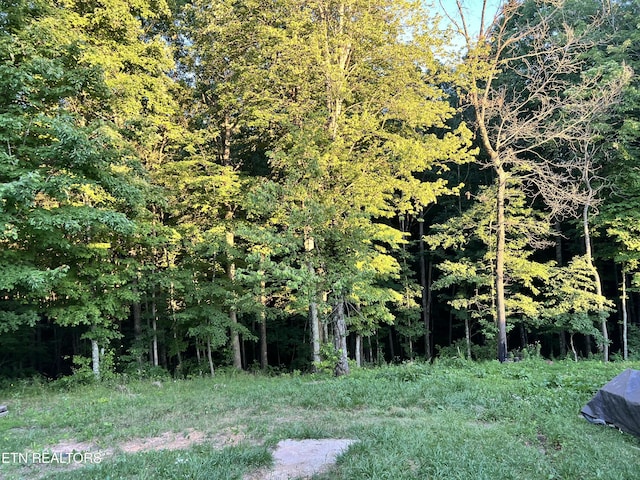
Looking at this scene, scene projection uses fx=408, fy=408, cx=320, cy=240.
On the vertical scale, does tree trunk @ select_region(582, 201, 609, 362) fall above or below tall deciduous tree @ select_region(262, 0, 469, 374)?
below

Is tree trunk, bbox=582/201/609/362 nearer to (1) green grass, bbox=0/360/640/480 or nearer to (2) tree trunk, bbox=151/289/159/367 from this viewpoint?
(1) green grass, bbox=0/360/640/480

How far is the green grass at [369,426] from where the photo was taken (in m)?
3.63

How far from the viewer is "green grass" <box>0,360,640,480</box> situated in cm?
363

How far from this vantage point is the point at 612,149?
1497 cm

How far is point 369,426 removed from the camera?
4.80 m

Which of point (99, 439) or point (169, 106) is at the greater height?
point (169, 106)

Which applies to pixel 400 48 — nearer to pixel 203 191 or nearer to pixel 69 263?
pixel 203 191

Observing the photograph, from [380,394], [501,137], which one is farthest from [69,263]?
[501,137]

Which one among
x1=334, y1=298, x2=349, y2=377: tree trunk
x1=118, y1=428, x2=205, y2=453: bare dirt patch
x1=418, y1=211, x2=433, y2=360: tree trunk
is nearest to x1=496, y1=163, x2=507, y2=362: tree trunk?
x1=334, y1=298, x2=349, y2=377: tree trunk

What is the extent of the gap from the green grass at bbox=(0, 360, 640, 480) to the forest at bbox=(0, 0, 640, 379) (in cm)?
230

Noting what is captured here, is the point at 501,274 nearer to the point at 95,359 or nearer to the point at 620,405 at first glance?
the point at 620,405

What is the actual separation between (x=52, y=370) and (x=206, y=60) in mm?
17567

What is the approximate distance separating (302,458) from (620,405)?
3.83 m

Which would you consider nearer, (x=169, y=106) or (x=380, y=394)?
(x=380, y=394)
